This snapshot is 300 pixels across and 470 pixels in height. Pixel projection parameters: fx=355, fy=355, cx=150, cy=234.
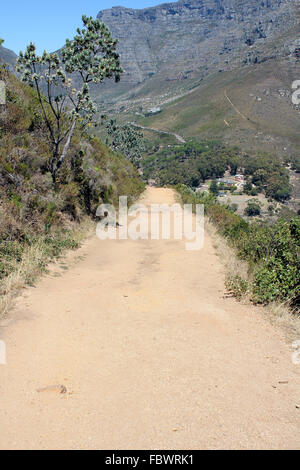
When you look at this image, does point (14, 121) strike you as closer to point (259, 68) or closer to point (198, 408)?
point (198, 408)

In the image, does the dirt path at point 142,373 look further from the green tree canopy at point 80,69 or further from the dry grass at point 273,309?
the green tree canopy at point 80,69

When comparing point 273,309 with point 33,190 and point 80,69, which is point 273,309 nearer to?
point 33,190

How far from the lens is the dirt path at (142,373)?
2.65 metres

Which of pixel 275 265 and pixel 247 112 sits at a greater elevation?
pixel 247 112

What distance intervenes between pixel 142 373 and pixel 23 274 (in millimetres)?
3056

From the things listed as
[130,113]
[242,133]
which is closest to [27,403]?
[242,133]

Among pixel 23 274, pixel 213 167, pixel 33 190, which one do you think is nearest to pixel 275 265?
pixel 23 274

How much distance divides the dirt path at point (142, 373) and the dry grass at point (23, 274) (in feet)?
0.53

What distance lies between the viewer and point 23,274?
18.7ft

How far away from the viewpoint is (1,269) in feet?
18.0

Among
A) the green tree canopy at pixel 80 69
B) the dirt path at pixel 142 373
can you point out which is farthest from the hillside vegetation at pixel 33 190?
the dirt path at pixel 142 373

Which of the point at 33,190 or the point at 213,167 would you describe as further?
the point at 213,167

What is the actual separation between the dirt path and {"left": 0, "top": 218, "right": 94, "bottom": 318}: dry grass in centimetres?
16

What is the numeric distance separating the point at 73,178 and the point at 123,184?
22.9 feet
